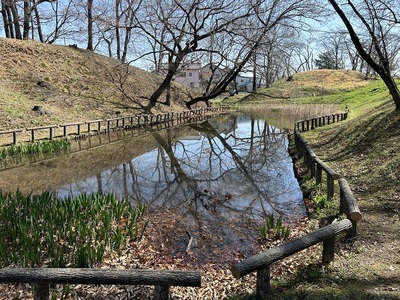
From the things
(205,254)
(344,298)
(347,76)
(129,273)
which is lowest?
(205,254)

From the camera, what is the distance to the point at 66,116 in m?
20.1

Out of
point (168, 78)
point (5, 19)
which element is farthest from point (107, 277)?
point (5, 19)

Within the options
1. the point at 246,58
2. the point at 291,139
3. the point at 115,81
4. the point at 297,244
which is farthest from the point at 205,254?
the point at 115,81

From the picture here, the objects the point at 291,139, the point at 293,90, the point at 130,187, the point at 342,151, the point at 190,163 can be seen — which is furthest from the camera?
the point at 293,90

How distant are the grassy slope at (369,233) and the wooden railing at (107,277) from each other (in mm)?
1339

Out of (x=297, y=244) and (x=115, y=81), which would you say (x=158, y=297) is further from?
(x=115, y=81)

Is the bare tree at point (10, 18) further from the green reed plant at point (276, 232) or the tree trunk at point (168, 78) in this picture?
the green reed plant at point (276, 232)

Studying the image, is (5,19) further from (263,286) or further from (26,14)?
(263,286)

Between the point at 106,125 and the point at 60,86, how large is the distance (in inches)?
253

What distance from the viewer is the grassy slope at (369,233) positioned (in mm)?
3893

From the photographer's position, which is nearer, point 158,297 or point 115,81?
point 158,297

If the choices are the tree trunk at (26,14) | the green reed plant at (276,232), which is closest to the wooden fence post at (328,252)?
the green reed plant at (276,232)

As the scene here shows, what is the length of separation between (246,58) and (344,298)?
18272 millimetres

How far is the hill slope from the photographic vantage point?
18944mm
